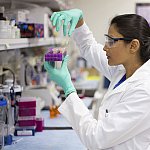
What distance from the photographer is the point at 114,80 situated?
173 centimetres

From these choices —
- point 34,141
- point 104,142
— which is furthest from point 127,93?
point 34,141

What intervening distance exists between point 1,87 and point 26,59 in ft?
4.08

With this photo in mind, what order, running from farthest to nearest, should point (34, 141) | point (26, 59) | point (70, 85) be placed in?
point (26, 59), point (34, 141), point (70, 85)

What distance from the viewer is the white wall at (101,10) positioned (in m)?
5.55

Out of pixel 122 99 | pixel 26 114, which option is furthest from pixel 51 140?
pixel 122 99

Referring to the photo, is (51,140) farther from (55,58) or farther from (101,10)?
(101,10)

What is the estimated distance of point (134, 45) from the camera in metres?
1.47

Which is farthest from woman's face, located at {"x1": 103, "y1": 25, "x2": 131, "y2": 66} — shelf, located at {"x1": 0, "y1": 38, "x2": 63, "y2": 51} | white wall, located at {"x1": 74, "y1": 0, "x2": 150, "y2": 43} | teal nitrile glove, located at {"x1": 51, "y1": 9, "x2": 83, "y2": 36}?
white wall, located at {"x1": 74, "y1": 0, "x2": 150, "y2": 43}

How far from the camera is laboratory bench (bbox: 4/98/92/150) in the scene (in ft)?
5.91

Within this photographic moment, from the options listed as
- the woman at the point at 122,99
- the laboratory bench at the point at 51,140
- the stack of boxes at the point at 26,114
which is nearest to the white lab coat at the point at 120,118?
the woman at the point at 122,99

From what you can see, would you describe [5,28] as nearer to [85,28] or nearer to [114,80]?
[85,28]

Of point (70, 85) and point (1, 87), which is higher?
point (70, 85)

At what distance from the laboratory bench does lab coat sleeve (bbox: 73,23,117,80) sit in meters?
0.46

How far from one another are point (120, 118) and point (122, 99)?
0.12m
